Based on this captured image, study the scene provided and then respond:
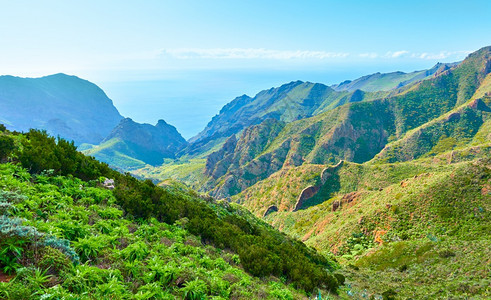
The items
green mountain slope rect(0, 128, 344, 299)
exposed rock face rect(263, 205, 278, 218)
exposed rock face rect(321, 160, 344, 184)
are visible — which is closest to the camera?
green mountain slope rect(0, 128, 344, 299)

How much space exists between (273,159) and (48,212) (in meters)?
173

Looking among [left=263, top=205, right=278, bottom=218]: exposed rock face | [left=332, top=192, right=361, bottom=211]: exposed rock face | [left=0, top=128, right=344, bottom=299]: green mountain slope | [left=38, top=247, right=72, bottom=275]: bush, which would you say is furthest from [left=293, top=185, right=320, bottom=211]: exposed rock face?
[left=38, top=247, right=72, bottom=275]: bush

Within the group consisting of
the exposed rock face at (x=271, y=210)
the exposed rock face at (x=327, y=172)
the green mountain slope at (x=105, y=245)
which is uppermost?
the green mountain slope at (x=105, y=245)

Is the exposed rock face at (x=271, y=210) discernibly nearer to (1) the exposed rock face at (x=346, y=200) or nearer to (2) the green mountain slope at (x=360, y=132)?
(1) the exposed rock face at (x=346, y=200)

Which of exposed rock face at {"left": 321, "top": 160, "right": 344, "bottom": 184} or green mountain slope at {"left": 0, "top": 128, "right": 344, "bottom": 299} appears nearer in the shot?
green mountain slope at {"left": 0, "top": 128, "right": 344, "bottom": 299}

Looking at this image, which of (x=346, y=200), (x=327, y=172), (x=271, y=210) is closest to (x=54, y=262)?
(x=346, y=200)

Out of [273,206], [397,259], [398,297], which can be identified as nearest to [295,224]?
[273,206]

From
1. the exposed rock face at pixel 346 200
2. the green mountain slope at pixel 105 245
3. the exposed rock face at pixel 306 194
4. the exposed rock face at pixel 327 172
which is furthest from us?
the exposed rock face at pixel 327 172

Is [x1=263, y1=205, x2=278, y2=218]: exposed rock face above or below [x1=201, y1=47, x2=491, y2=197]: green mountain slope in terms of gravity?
below

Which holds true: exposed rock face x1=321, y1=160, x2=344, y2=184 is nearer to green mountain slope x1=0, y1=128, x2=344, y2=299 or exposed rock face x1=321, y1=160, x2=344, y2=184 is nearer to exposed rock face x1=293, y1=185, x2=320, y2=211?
exposed rock face x1=293, y1=185, x2=320, y2=211

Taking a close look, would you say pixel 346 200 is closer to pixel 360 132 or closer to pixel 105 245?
pixel 105 245

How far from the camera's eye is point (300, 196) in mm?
96438

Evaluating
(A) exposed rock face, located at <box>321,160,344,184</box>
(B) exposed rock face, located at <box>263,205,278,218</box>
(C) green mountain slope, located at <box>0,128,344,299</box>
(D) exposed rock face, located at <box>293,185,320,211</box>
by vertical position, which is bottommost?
(B) exposed rock face, located at <box>263,205,278,218</box>

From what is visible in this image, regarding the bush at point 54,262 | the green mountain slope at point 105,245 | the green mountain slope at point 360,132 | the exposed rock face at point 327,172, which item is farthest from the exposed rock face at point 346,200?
the green mountain slope at point 360,132
